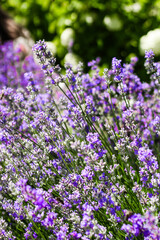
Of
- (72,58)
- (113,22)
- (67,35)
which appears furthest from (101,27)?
(72,58)

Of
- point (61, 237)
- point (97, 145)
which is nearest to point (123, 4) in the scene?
point (97, 145)

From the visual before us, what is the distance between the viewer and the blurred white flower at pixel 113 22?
17.4 ft

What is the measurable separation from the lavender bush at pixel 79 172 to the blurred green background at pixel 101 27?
2.28 metres

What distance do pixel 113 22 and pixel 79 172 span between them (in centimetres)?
372

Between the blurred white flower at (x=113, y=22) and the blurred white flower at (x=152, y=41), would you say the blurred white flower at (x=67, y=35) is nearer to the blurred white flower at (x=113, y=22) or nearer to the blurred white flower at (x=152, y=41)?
the blurred white flower at (x=113, y=22)

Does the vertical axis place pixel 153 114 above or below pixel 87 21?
below

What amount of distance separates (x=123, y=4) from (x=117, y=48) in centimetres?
76

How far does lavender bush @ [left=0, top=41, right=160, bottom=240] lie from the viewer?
61.3 inches

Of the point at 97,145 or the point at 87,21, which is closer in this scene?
the point at 97,145

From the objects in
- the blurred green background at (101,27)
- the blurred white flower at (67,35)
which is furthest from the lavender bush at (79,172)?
the blurred white flower at (67,35)

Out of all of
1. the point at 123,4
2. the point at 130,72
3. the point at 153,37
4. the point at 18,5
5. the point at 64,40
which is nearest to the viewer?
the point at 130,72

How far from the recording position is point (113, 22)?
530 cm

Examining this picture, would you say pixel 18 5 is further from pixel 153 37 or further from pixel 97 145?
pixel 97 145

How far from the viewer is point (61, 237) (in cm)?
154
